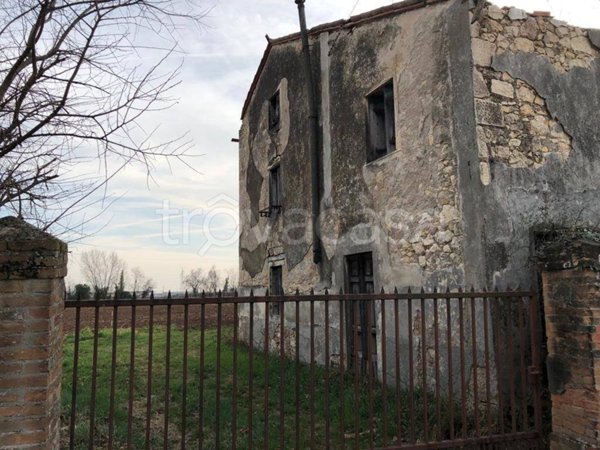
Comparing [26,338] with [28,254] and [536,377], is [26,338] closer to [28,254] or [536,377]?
[28,254]

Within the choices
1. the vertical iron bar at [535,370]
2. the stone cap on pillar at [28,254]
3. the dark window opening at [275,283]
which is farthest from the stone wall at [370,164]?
the stone cap on pillar at [28,254]

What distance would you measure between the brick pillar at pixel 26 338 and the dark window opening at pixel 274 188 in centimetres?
836

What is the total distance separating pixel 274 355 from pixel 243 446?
17.7ft

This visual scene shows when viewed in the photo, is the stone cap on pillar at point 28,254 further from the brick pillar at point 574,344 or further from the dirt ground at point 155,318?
the dirt ground at point 155,318

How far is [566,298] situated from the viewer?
4258mm

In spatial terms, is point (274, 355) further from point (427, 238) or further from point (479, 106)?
point (479, 106)

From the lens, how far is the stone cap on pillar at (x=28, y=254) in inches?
106

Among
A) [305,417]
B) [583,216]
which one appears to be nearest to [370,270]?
[305,417]

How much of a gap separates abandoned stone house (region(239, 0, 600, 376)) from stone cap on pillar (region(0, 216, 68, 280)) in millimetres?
4270

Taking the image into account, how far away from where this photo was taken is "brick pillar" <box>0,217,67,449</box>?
2.65 m

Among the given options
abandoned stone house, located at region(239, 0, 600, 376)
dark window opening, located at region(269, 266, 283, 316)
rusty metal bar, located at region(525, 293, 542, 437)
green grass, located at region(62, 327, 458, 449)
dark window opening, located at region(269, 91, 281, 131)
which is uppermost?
dark window opening, located at region(269, 91, 281, 131)

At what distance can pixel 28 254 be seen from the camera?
2.72 metres

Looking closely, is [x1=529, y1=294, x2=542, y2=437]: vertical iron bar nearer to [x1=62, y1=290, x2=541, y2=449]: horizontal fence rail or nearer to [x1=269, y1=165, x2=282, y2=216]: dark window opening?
→ [x1=62, y1=290, x2=541, y2=449]: horizontal fence rail

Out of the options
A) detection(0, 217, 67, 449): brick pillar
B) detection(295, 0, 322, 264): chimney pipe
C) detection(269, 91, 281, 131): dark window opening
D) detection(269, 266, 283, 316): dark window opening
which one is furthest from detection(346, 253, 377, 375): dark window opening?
detection(0, 217, 67, 449): brick pillar
